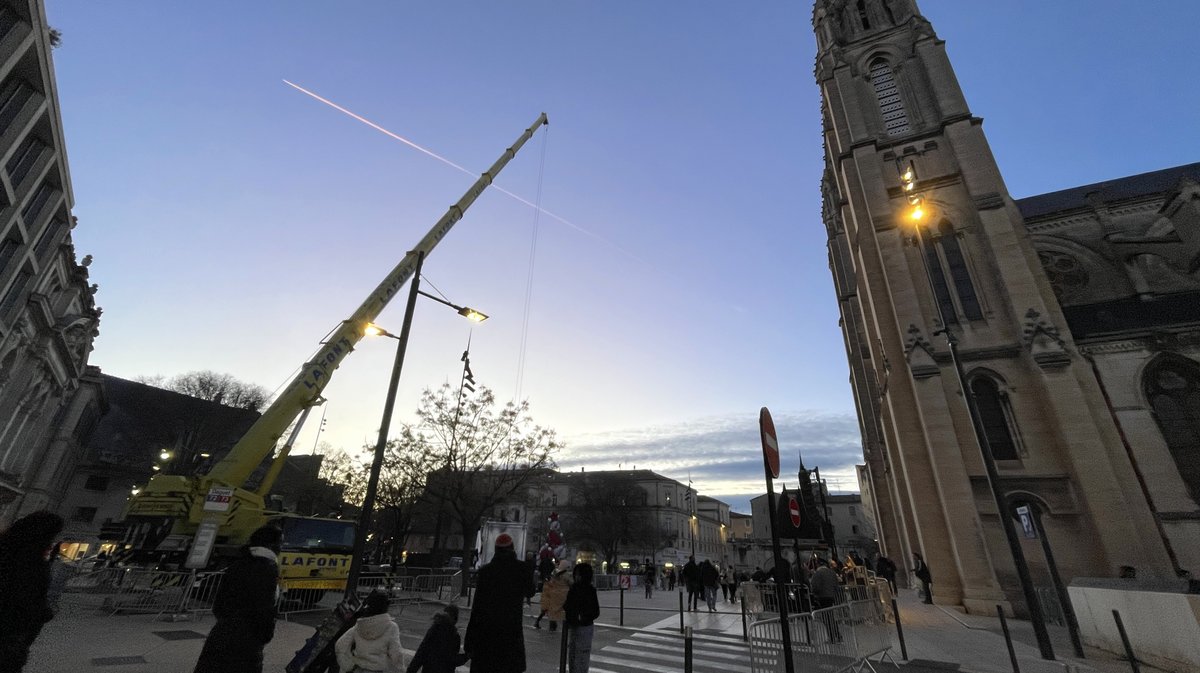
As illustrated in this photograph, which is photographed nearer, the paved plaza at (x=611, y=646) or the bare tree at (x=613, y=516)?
the paved plaza at (x=611, y=646)

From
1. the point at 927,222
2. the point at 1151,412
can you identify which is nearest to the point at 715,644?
the point at 1151,412

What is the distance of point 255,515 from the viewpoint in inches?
547

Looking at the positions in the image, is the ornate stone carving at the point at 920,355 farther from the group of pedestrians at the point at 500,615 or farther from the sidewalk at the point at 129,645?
the sidewalk at the point at 129,645

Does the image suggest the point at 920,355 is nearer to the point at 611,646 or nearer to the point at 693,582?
the point at 693,582

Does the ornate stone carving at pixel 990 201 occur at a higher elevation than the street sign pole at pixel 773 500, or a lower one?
higher

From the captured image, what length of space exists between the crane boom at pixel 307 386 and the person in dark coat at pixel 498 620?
12.1 meters

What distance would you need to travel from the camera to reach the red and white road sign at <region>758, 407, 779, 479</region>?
5.00 meters

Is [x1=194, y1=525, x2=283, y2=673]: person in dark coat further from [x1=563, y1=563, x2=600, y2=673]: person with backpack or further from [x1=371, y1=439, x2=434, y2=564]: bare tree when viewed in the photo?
[x1=371, y1=439, x2=434, y2=564]: bare tree

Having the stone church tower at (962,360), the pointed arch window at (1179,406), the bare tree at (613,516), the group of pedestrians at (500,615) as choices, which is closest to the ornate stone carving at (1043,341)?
the stone church tower at (962,360)

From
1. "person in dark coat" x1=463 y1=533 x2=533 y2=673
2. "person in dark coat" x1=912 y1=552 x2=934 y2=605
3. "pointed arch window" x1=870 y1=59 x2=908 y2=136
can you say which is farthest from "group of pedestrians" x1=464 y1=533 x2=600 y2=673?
"pointed arch window" x1=870 y1=59 x2=908 y2=136

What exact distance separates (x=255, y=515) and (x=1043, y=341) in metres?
29.9

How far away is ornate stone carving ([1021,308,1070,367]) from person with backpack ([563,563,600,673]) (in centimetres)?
2311

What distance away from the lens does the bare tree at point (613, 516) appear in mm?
69750

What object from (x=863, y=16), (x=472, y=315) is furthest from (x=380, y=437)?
(x=863, y=16)
